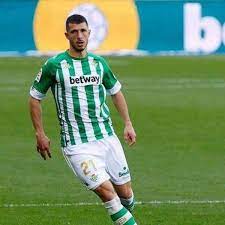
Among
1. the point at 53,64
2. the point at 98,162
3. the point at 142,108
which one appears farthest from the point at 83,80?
the point at 142,108

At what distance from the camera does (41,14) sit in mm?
32312

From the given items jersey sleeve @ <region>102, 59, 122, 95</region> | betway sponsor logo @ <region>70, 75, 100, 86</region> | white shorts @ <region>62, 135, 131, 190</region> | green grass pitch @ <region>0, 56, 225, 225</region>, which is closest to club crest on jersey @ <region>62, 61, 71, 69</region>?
betway sponsor logo @ <region>70, 75, 100, 86</region>

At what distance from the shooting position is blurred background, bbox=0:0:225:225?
39.4 ft

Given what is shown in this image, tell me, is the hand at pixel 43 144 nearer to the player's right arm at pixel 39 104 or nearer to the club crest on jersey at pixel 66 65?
the player's right arm at pixel 39 104

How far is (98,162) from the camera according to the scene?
10.0 meters

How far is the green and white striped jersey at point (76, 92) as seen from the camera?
1006 centimetres

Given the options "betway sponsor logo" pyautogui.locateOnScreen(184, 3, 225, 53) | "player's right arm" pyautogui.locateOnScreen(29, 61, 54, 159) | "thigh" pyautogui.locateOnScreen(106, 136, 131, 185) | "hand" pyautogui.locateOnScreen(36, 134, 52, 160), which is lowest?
"betway sponsor logo" pyautogui.locateOnScreen(184, 3, 225, 53)

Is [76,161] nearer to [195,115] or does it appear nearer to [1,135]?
[1,135]

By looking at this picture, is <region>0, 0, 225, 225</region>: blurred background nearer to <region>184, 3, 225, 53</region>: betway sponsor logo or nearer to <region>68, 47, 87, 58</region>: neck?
<region>184, 3, 225, 53</region>: betway sponsor logo

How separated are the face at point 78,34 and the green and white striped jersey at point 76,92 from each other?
→ 239mm

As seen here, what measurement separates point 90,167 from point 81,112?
1.72 feet

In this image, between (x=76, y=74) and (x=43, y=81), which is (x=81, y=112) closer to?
(x=76, y=74)

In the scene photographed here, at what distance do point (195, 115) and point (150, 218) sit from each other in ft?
29.3

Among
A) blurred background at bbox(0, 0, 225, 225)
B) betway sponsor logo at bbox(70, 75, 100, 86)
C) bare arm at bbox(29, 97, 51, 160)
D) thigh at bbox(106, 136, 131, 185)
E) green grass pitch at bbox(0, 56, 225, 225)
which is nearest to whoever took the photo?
bare arm at bbox(29, 97, 51, 160)
